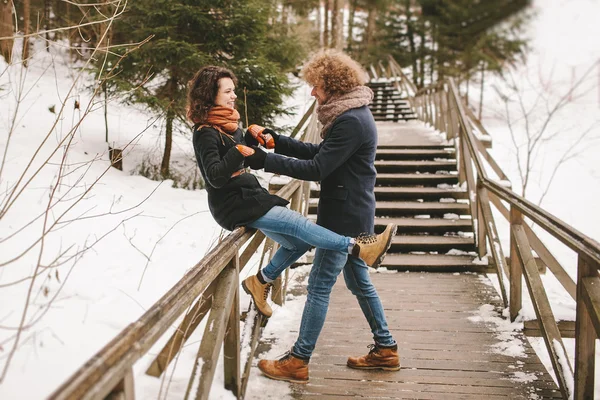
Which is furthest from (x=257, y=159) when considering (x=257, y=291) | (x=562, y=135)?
(x=562, y=135)

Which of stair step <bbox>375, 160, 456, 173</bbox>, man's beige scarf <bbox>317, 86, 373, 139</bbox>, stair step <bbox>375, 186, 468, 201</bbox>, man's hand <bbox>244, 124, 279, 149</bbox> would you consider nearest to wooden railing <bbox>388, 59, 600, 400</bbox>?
stair step <bbox>375, 186, 468, 201</bbox>

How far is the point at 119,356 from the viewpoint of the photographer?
1.29 m

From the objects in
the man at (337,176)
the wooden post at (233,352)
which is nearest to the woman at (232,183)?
the man at (337,176)

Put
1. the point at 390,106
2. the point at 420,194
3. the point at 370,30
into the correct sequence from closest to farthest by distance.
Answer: the point at 420,194, the point at 390,106, the point at 370,30

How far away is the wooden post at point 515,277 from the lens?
3.52 m

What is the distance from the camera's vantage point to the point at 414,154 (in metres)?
7.22

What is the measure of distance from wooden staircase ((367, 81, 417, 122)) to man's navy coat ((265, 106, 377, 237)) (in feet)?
35.0

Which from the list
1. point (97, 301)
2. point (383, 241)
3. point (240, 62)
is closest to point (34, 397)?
point (97, 301)

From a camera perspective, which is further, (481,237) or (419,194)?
(419,194)

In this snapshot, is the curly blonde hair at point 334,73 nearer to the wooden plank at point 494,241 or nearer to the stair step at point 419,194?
the wooden plank at point 494,241

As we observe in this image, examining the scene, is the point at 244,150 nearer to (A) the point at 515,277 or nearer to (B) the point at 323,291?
(B) the point at 323,291

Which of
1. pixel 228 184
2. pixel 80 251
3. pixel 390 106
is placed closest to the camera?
pixel 228 184

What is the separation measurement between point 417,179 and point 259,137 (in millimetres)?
4379

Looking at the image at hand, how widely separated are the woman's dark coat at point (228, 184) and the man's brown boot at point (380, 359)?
1.15 m
